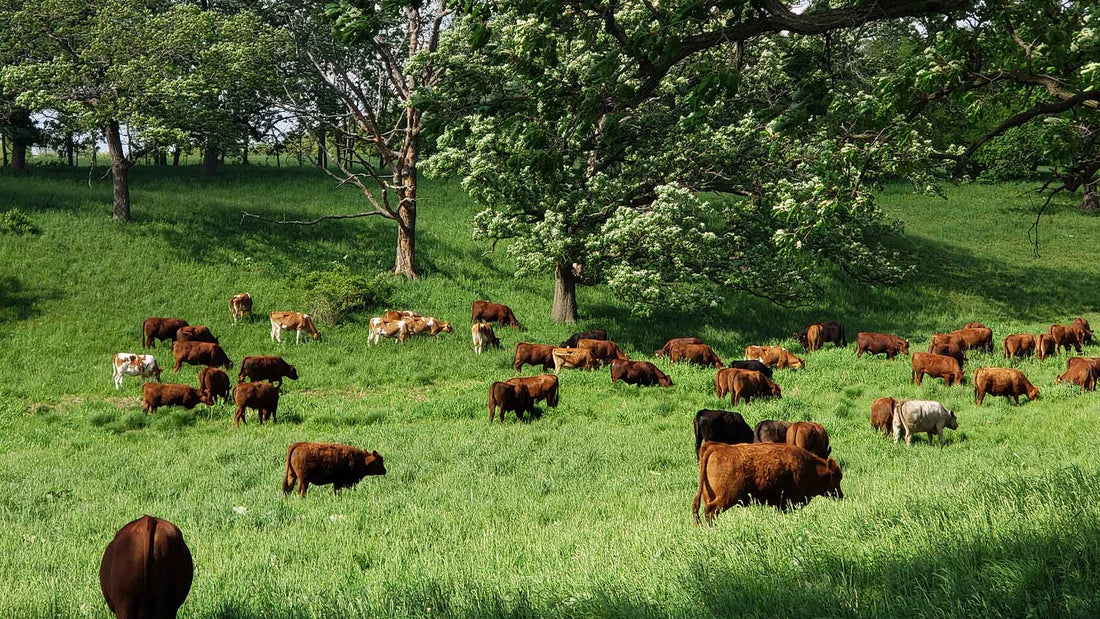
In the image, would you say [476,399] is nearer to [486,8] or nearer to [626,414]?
[626,414]

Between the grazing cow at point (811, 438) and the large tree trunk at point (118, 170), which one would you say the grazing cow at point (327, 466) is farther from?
the large tree trunk at point (118, 170)

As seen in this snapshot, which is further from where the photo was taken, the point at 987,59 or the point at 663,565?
the point at 987,59

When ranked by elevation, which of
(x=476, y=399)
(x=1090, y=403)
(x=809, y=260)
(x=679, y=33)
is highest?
(x=679, y=33)

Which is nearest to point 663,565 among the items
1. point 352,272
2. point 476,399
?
point 476,399

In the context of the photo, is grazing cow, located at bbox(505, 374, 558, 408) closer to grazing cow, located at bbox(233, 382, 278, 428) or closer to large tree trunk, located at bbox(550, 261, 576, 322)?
grazing cow, located at bbox(233, 382, 278, 428)

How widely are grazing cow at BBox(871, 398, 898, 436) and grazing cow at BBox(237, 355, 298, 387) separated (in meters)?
13.9

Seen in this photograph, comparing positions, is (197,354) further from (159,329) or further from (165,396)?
(165,396)

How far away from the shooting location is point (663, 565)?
635cm

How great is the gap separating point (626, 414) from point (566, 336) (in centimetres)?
910

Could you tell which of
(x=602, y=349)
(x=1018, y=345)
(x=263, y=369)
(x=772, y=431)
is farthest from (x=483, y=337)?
(x=1018, y=345)

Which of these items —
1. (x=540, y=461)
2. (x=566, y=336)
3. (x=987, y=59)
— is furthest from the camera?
(x=566, y=336)

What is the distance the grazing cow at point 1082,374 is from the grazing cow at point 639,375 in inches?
354

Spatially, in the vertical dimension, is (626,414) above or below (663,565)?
below

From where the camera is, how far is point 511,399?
1612 cm
